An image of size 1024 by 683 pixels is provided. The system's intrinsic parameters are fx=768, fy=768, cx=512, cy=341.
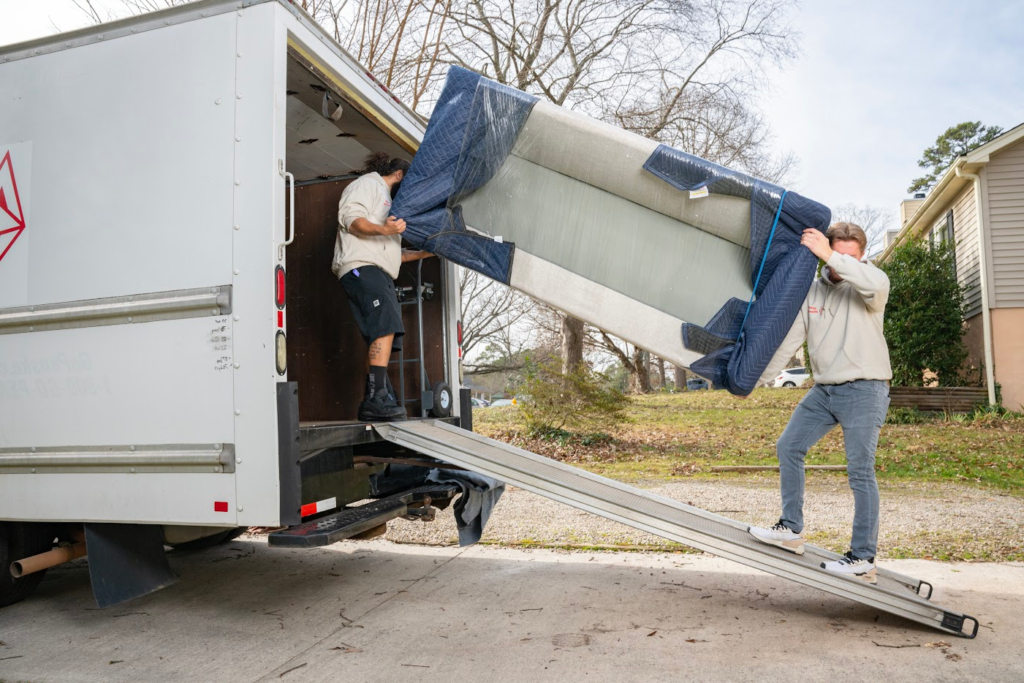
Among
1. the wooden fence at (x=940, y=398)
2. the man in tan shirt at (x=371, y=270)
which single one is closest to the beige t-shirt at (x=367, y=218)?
the man in tan shirt at (x=371, y=270)

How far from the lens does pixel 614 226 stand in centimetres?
376

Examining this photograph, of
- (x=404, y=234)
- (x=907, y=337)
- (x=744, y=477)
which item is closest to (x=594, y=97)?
(x=907, y=337)

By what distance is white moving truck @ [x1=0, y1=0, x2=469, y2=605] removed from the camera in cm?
313

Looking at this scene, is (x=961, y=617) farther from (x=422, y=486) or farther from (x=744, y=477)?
(x=744, y=477)

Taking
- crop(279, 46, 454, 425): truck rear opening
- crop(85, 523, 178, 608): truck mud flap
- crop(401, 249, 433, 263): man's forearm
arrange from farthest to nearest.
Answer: crop(279, 46, 454, 425): truck rear opening → crop(401, 249, 433, 263): man's forearm → crop(85, 523, 178, 608): truck mud flap

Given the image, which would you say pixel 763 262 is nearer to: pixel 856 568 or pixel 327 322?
pixel 856 568

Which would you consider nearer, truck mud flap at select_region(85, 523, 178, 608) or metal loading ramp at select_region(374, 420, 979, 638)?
metal loading ramp at select_region(374, 420, 979, 638)

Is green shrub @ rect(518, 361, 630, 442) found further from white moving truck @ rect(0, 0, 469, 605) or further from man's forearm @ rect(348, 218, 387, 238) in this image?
white moving truck @ rect(0, 0, 469, 605)

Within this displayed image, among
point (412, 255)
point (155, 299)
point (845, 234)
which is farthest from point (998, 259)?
point (155, 299)

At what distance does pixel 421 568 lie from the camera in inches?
183

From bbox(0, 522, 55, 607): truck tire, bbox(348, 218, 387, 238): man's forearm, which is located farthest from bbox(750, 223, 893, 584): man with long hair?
bbox(0, 522, 55, 607): truck tire

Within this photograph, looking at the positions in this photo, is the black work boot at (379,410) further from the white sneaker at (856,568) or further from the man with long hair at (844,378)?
the white sneaker at (856,568)

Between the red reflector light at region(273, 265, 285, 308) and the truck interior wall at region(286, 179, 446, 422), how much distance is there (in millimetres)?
1995

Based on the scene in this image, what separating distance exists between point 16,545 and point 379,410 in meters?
1.88
